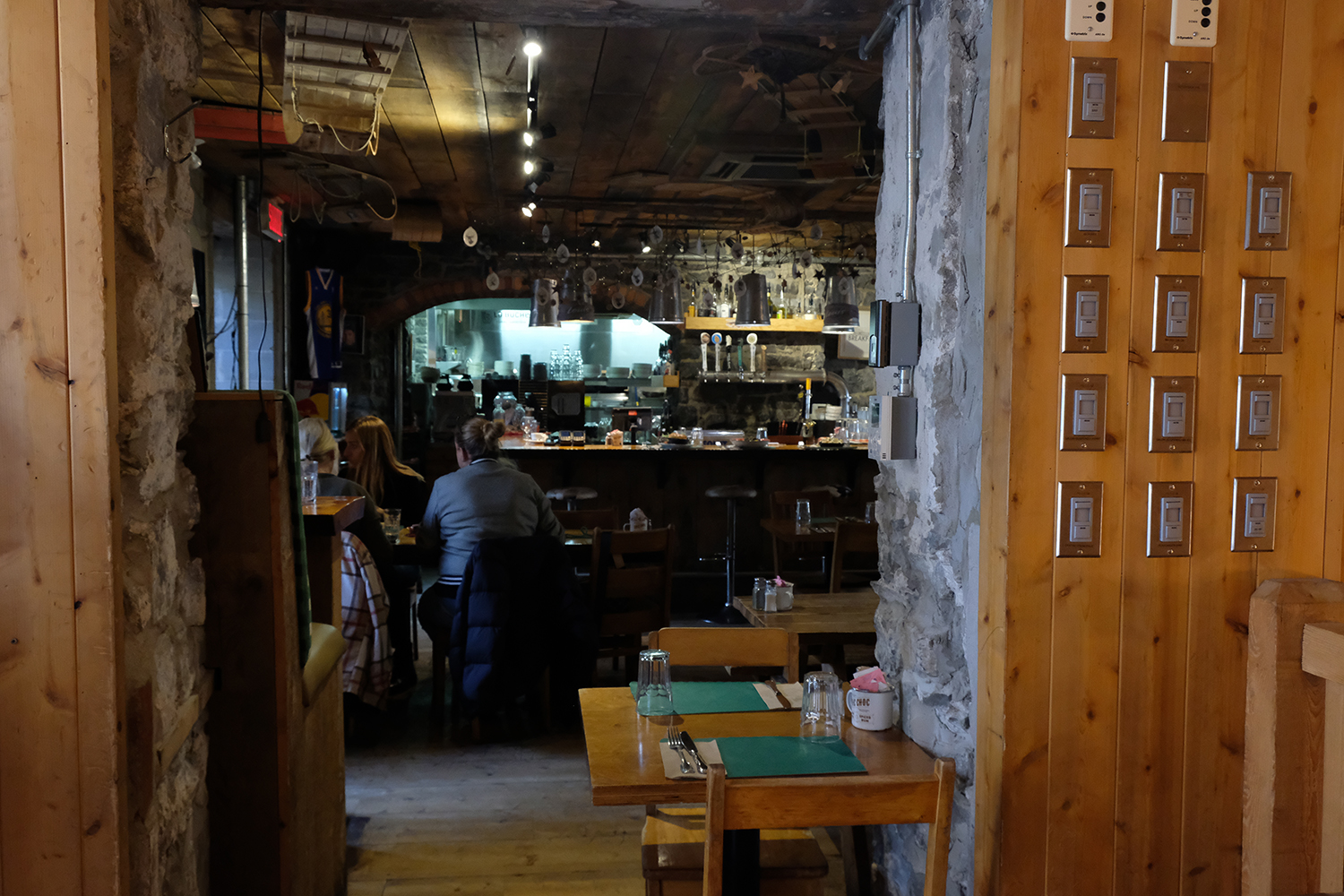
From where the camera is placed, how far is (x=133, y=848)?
1.71 metres

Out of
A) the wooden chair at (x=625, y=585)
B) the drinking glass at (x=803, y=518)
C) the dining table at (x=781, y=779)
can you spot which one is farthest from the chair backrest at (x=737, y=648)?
the drinking glass at (x=803, y=518)

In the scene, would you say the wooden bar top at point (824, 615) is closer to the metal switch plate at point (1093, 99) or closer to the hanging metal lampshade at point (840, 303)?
the metal switch plate at point (1093, 99)

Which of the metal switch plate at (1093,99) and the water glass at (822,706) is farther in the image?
the water glass at (822,706)

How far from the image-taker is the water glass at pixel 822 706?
7.26 feet

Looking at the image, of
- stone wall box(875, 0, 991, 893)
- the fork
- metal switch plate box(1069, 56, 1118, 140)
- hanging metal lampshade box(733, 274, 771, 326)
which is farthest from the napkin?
hanging metal lampshade box(733, 274, 771, 326)

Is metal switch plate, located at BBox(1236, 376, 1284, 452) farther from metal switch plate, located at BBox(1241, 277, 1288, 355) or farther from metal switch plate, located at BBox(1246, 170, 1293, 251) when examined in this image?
metal switch plate, located at BBox(1246, 170, 1293, 251)

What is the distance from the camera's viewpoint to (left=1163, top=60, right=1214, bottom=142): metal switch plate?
5.96ft

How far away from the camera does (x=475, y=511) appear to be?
4246 mm

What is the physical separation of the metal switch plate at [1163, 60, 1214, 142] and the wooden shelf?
8141 millimetres

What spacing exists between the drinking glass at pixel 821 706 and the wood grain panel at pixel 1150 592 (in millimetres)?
621

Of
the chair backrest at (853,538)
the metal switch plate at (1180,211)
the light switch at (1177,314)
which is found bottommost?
the chair backrest at (853,538)

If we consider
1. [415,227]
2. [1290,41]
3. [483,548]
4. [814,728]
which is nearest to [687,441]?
[415,227]

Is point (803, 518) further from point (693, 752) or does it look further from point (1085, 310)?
point (1085, 310)

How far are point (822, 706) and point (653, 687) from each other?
1.40 feet
